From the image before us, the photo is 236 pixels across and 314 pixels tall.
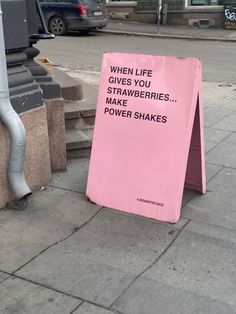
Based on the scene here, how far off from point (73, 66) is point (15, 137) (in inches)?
316

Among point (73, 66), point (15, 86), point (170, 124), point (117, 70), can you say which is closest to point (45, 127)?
point (15, 86)

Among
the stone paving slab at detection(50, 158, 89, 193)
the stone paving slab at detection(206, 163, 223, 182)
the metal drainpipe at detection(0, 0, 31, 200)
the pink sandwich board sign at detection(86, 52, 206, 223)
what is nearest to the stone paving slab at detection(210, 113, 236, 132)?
the stone paving slab at detection(206, 163, 223, 182)

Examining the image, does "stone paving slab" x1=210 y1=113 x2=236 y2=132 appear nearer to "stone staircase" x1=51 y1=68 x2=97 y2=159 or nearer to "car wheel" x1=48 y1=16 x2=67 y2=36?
"stone staircase" x1=51 y1=68 x2=97 y2=159

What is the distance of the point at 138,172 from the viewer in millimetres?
4078

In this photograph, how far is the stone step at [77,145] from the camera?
17.2 ft

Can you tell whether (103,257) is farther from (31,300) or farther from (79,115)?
(79,115)

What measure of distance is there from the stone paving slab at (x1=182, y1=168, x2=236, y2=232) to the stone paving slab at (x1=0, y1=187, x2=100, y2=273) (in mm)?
800

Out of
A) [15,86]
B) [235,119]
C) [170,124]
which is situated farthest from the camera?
[235,119]

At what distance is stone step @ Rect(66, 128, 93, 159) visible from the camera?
525 cm

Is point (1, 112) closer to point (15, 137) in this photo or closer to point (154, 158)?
point (15, 137)

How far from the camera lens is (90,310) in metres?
2.91

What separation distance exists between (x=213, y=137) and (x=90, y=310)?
367 centimetres

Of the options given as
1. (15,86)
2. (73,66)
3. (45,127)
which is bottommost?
(73,66)

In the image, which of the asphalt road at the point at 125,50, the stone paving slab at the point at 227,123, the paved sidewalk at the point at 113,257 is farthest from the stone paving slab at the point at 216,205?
the asphalt road at the point at 125,50
